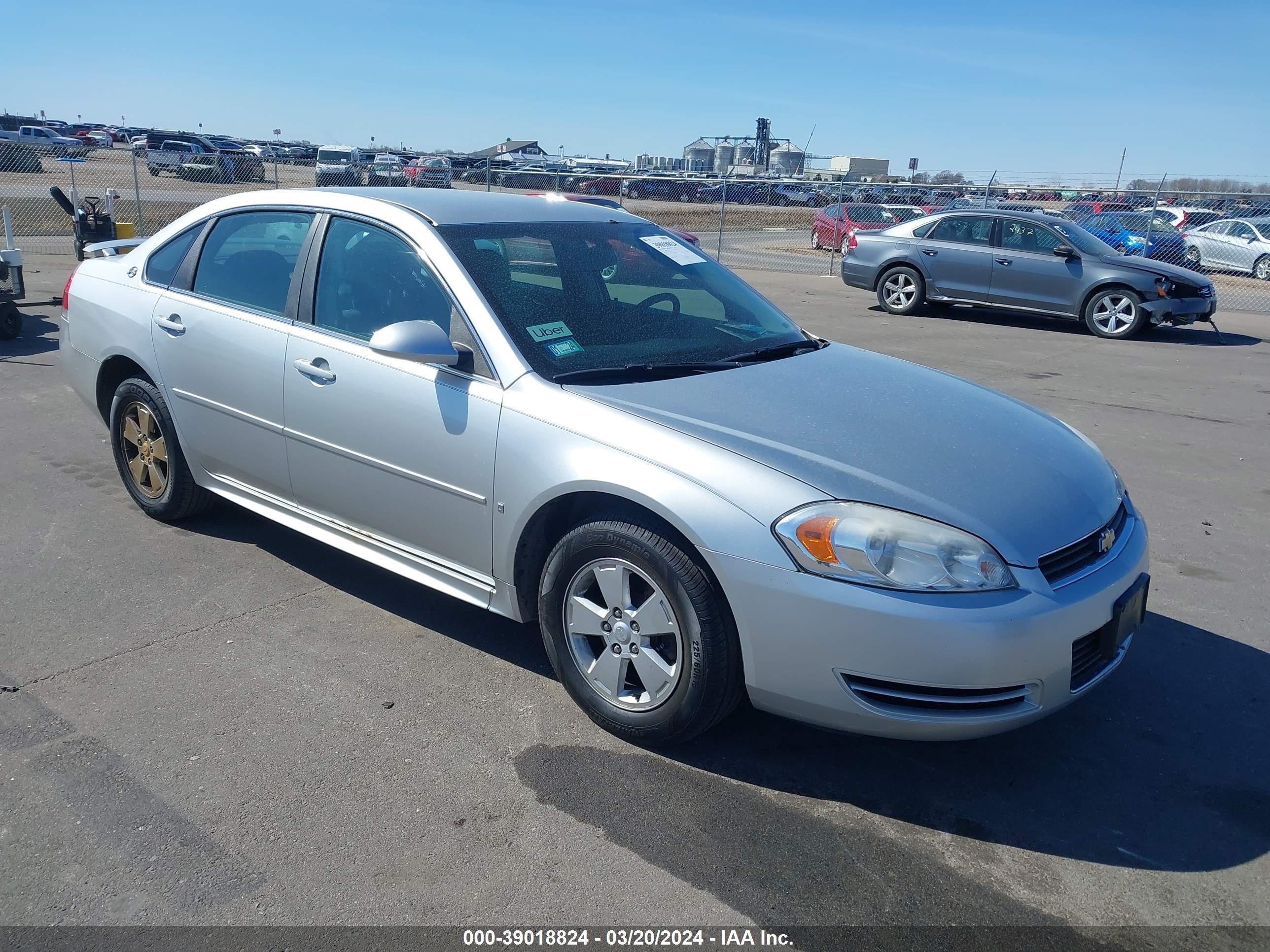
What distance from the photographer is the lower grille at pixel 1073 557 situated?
299 cm

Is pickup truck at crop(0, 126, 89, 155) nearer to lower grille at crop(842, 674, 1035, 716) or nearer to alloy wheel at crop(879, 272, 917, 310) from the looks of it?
alloy wheel at crop(879, 272, 917, 310)

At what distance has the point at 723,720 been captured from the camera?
3.47 metres

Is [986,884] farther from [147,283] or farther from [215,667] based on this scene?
[147,283]

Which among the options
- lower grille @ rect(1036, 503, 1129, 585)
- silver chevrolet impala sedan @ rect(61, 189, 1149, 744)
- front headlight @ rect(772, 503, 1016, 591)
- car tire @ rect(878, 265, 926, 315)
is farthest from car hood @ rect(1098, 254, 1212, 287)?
front headlight @ rect(772, 503, 1016, 591)

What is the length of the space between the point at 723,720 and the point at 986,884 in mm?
1004

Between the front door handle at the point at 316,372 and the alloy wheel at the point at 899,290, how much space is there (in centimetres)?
1209

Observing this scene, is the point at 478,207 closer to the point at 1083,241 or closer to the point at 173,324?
the point at 173,324

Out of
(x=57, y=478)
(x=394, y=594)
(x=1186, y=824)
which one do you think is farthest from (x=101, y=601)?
(x=1186, y=824)

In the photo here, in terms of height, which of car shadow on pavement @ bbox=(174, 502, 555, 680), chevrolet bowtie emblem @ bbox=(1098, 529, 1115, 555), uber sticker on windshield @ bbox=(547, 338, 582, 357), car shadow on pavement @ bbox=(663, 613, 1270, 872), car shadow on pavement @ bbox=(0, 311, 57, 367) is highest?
uber sticker on windshield @ bbox=(547, 338, 582, 357)

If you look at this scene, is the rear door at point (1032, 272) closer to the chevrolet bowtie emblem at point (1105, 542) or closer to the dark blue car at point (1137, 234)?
the dark blue car at point (1137, 234)

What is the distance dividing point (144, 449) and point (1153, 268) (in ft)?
39.9

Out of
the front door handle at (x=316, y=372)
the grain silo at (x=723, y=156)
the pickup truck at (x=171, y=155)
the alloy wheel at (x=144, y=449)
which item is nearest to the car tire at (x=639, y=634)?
the front door handle at (x=316, y=372)

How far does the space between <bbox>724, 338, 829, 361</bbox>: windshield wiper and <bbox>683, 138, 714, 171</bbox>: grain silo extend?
2207 inches

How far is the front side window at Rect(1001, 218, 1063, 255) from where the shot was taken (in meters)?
13.5
